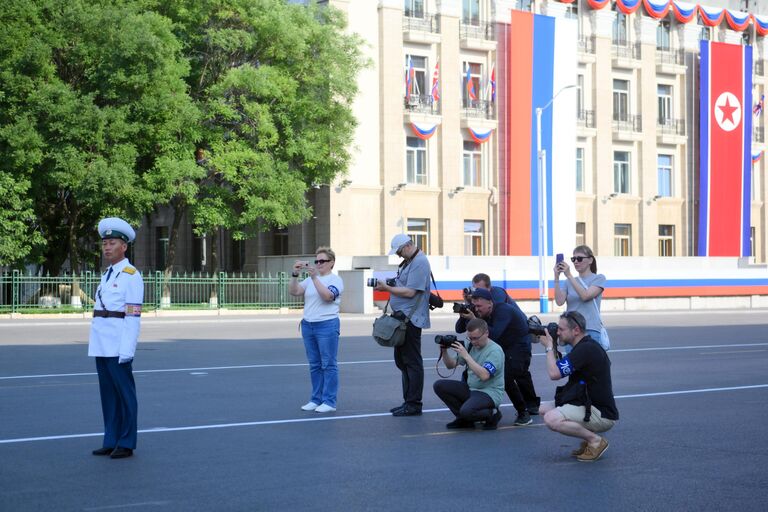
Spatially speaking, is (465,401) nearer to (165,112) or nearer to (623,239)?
(165,112)

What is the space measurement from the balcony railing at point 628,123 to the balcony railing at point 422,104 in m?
11.6

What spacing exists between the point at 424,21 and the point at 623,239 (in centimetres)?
1654

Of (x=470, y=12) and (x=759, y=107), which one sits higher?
(x=470, y=12)

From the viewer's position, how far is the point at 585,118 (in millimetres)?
56156

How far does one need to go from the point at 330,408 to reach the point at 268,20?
30.8 m

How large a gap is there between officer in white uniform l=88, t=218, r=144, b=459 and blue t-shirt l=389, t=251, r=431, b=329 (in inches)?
126

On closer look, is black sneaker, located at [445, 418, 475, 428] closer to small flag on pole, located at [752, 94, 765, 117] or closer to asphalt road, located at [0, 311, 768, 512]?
asphalt road, located at [0, 311, 768, 512]

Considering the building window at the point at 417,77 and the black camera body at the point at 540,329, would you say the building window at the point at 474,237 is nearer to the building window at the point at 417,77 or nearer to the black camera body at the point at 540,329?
the building window at the point at 417,77

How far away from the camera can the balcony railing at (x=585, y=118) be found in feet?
183

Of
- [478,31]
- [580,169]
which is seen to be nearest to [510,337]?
[478,31]

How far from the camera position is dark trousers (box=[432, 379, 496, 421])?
10539mm

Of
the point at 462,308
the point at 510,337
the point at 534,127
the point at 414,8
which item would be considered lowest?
the point at 510,337

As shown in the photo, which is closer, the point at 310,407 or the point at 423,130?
the point at 310,407

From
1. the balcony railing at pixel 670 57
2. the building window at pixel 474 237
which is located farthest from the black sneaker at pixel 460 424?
the balcony railing at pixel 670 57
